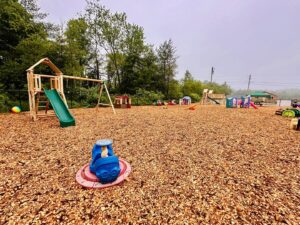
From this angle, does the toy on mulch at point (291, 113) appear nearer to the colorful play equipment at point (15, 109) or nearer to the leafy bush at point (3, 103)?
the colorful play equipment at point (15, 109)

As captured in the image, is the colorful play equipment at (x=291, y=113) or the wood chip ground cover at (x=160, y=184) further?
the colorful play equipment at (x=291, y=113)

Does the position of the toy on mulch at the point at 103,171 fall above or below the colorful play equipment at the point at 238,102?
below

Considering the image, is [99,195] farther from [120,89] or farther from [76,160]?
[120,89]

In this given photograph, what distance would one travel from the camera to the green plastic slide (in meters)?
4.42

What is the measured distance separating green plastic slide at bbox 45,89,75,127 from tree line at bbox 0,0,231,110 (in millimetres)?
4831

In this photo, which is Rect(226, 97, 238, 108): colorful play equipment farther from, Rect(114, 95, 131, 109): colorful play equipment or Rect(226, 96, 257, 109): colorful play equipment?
Rect(114, 95, 131, 109): colorful play equipment

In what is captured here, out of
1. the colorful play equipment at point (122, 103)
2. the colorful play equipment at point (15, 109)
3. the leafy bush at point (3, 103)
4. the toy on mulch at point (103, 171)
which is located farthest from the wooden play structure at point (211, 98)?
the leafy bush at point (3, 103)

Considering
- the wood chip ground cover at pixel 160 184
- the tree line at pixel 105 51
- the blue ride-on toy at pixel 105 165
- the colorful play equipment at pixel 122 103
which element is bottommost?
the wood chip ground cover at pixel 160 184

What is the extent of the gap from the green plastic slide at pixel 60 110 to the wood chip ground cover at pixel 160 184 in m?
1.17

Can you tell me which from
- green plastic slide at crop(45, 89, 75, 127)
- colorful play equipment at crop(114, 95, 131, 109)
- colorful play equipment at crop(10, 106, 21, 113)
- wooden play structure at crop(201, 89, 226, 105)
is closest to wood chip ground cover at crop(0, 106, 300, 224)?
green plastic slide at crop(45, 89, 75, 127)

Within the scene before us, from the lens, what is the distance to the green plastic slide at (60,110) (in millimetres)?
4420

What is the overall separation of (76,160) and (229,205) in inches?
85.8

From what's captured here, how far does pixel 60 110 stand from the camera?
16.2ft

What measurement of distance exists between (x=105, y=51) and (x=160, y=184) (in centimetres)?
1720
